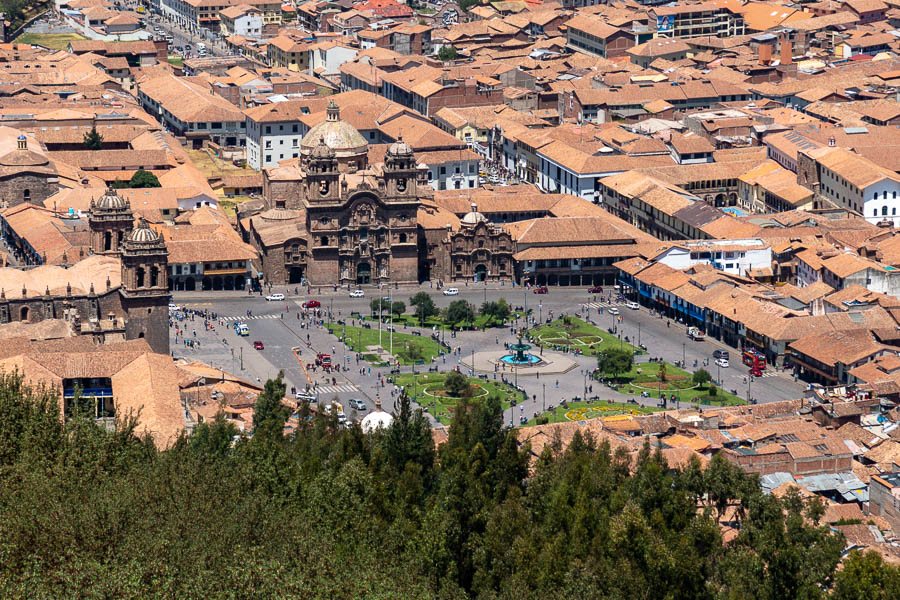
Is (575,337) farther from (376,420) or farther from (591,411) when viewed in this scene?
(376,420)

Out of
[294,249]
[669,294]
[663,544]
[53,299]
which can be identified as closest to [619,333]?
[669,294]

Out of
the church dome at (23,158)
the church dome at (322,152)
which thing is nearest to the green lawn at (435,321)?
the church dome at (322,152)

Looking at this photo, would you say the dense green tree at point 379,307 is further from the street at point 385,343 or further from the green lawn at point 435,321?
the street at point 385,343

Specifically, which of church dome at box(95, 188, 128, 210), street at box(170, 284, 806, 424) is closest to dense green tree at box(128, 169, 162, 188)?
street at box(170, 284, 806, 424)

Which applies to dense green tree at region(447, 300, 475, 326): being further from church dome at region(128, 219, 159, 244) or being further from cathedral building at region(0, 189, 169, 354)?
church dome at region(128, 219, 159, 244)

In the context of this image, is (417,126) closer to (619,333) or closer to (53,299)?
(619,333)

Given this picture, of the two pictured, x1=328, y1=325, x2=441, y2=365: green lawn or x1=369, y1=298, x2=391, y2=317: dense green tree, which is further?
x1=369, y1=298, x2=391, y2=317: dense green tree

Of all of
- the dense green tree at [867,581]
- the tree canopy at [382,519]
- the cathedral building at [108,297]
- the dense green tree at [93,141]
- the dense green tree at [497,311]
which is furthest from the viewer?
the dense green tree at [93,141]
